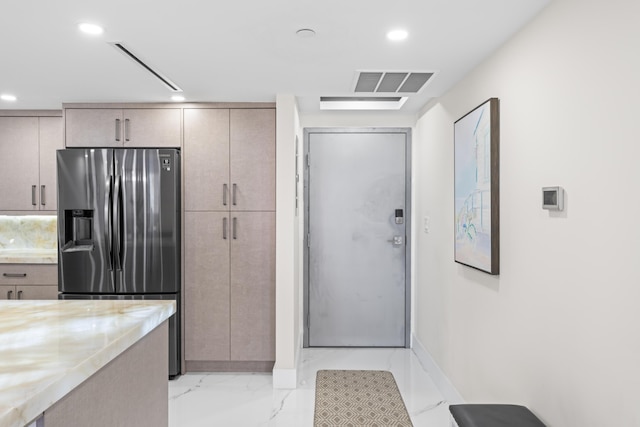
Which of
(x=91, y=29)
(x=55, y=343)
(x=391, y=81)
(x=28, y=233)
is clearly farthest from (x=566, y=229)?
(x=28, y=233)

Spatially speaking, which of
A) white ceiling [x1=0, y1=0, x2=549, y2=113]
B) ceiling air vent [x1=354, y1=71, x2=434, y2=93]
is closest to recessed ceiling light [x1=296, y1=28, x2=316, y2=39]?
white ceiling [x1=0, y1=0, x2=549, y2=113]

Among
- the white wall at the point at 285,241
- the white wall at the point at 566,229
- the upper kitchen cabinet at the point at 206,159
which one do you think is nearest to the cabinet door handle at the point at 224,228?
the upper kitchen cabinet at the point at 206,159

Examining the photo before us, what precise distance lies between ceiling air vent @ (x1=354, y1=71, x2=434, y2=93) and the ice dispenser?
2.38 metres

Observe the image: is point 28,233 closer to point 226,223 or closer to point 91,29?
point 226,223

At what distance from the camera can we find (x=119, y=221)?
3.63 m

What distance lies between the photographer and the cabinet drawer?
3850 millimetres

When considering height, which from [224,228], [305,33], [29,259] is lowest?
[29,259]

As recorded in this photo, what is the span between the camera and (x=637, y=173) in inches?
54.9

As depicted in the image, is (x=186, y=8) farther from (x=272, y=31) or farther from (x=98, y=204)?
(x=98, y=204)

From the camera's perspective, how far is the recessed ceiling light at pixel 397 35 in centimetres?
225

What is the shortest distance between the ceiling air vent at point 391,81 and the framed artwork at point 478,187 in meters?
0.40

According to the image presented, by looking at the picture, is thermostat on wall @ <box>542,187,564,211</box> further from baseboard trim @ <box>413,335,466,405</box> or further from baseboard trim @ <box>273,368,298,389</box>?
baseboard trim @ <box>273,368,298,389</box>

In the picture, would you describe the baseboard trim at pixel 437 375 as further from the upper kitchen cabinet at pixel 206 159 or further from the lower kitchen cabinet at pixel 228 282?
the upper kitchen cabinet at pixel 206 159

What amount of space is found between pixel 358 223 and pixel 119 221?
218cm
